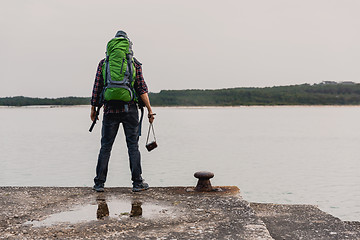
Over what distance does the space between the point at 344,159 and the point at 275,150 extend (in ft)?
18.3

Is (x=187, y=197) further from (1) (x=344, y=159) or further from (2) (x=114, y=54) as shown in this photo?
(1) (x=344, y=159)

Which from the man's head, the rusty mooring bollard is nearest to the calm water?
the rusty mooring bollard

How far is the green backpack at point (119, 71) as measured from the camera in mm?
6121

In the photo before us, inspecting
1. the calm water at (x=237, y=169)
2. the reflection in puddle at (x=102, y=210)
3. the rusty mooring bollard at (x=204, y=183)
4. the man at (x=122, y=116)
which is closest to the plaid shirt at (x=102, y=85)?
the man at (x=122, y=116)

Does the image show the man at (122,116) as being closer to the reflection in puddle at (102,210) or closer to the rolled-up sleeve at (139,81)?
the rolled-up sleeve at (139,81)

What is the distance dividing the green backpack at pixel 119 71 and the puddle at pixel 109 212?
56.0 inches

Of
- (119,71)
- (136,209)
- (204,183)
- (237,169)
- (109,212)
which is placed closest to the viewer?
(109,212)

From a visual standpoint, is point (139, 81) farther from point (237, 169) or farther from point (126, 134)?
point (237, 169)

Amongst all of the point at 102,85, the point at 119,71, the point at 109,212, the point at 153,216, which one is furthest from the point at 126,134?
the point at 153,216

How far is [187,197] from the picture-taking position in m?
6.39

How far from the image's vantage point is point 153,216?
5.38m

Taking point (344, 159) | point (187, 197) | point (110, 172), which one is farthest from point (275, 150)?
Answer: point (187, 197)

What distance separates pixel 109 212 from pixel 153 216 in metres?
0.57

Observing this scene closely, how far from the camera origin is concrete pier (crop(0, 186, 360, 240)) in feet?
15.6
